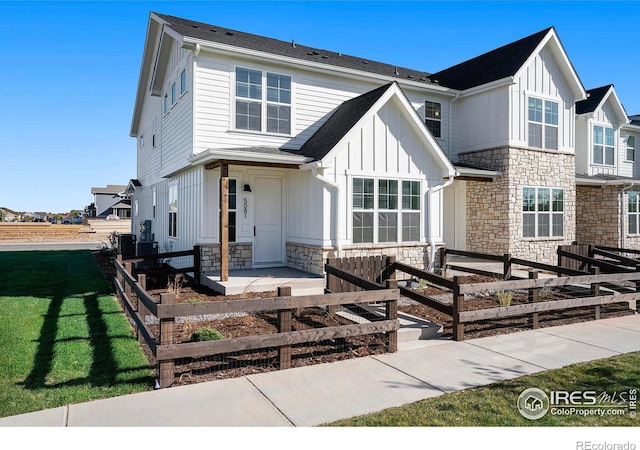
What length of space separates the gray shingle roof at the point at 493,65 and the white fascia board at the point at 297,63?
1.21m

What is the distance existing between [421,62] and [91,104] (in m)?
13.8

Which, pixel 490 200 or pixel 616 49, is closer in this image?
pixel 616 49

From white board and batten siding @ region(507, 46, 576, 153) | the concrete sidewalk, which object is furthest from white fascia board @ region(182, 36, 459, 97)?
→ the concrete sidewalk

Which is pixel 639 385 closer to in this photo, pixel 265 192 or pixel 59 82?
pixel 265 192

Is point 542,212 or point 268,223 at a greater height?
point 542,212

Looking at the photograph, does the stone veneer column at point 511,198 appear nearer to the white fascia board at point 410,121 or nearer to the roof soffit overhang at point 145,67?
the white fascia board at point 410,121

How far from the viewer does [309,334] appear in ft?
17.7

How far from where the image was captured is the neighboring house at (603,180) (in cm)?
1759

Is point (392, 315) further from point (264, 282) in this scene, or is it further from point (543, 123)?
point (543, 123)

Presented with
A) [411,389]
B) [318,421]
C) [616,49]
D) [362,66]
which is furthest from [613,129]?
[318,421]

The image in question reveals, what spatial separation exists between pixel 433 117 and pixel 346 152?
599 cm

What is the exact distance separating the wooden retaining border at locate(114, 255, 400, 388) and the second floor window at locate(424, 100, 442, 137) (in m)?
10.5

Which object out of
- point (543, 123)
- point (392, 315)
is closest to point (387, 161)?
point (392, 315)

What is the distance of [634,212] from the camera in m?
18.3
